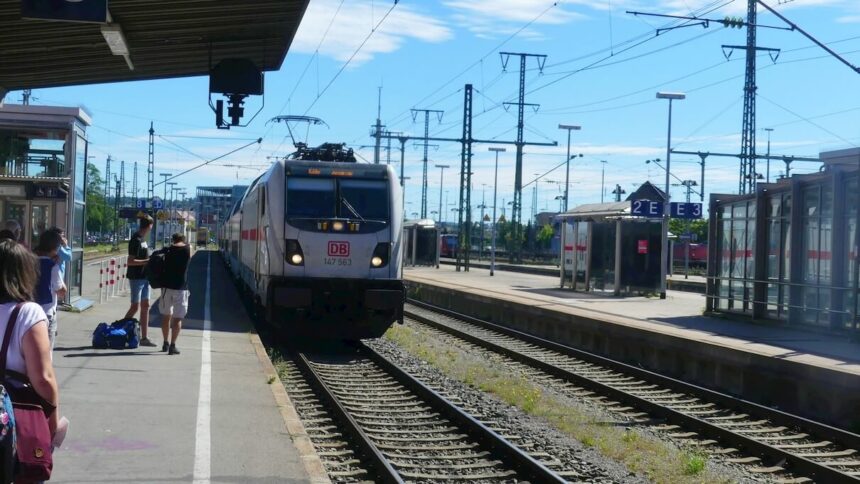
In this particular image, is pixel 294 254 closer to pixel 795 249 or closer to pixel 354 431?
pixel 354 431

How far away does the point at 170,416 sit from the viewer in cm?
942

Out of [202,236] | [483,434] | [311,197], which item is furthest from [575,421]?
[202,236]

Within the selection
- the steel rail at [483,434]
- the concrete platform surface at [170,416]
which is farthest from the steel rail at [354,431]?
the steel rail at [483,434]

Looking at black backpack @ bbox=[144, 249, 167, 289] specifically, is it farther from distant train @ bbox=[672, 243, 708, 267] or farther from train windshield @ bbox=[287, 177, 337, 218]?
distant train @ bbox=[672, 243, 708, 267]

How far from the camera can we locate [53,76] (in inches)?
651

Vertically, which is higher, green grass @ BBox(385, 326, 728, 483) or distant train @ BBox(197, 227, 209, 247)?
distant train @ BBox(197, 227, 209, 247)

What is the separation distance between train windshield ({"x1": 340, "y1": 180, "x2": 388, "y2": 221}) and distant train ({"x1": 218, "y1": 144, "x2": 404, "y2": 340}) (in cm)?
2

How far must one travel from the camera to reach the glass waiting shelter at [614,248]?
28516 mm

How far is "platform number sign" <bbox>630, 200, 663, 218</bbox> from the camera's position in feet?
93.8

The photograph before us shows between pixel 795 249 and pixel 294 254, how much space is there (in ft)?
29.3

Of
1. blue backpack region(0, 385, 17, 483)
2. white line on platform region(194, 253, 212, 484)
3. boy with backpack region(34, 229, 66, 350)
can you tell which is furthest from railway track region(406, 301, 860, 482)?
blue backpack region(0, 385, 17, 483)

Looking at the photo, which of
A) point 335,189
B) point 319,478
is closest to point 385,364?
point 335,189

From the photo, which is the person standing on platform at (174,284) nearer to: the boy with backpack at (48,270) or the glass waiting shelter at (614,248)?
the boy with backpack at (48,270)

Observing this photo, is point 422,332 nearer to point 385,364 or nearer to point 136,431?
point 385,364
